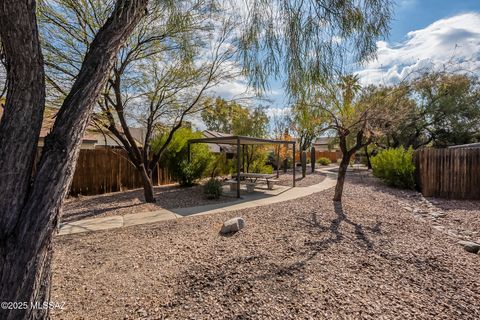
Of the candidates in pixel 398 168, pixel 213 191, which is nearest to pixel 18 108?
pixel 213 191

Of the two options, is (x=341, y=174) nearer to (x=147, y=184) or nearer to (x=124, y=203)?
(x=147, y=184)

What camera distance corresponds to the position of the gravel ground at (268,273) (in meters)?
2.46

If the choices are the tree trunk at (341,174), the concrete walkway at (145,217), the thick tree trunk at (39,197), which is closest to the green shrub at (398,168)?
the tree trunk at (341,174)

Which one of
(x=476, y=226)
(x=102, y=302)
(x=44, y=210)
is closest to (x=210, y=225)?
(x=102, y=302)

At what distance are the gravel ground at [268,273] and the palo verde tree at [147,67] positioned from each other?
11.2 ft

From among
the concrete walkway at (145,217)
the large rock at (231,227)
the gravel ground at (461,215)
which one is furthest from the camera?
the gravel ground at (461,215)

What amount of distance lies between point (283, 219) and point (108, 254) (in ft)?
11.2

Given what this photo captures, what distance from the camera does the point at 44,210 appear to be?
1749 millimetres

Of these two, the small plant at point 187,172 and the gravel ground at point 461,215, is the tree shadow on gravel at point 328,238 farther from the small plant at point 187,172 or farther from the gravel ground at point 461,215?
the small plant at point 187,172

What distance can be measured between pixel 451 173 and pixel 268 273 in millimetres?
8772

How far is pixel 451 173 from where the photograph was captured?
852cm

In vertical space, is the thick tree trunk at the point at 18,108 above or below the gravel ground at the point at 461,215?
above

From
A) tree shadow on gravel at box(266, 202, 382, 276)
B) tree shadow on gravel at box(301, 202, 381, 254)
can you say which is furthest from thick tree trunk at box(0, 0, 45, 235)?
tree shadow on gravel at box(301, 202, 381, 254)

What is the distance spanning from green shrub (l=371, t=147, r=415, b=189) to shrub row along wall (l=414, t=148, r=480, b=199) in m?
1.01
